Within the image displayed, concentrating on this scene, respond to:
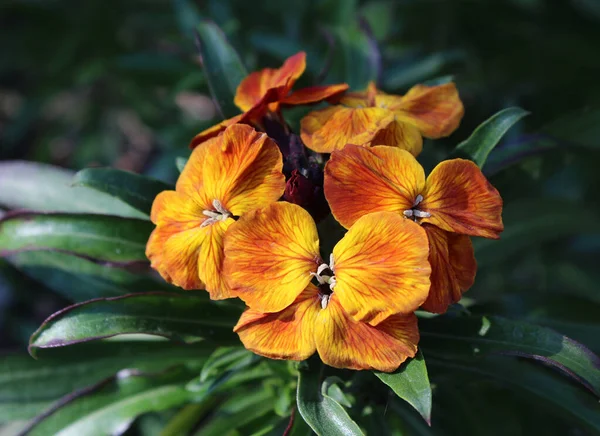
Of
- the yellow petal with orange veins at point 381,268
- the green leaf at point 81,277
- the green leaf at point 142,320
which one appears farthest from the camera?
the green leaf at point 81,277

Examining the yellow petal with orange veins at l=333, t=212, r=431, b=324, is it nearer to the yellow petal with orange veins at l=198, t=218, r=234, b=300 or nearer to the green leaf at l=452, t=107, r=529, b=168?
the yellow petal with orange veins at l=198, t=218, r=234, b=300

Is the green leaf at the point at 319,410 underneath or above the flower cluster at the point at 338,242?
underneath

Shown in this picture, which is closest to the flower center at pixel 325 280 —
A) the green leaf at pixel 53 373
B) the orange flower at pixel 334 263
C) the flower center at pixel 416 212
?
the orange flower at pixel 334 263

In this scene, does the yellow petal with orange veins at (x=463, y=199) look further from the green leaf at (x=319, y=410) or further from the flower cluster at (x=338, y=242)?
the green leaf at (x=319, y=410)

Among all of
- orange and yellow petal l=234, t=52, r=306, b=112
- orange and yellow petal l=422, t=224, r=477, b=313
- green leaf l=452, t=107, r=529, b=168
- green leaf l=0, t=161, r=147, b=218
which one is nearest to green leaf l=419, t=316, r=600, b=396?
orange and yellow petal l=422, t=224, r=477, b=313

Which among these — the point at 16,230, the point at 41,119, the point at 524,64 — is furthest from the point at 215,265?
the point at 41,119

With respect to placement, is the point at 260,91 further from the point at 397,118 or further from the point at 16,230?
the point at 16,230
